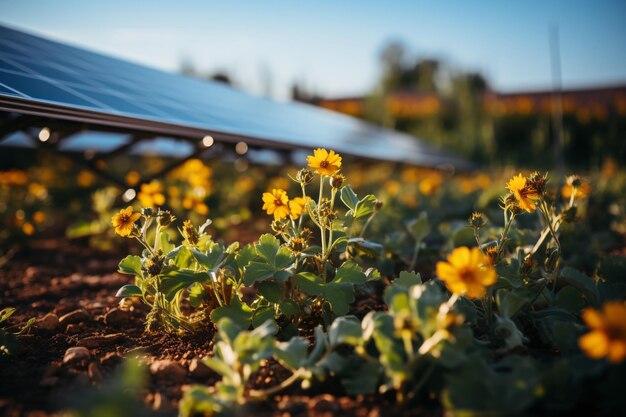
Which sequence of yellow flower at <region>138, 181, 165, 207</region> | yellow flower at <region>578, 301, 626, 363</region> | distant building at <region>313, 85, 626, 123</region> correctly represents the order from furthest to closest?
distant building at <region>313, 85, 626, 123</region> → yellow flower at <region>138, 181, 165, 207</region> → yellow flower at <region>578, 301, 626, 363</region>

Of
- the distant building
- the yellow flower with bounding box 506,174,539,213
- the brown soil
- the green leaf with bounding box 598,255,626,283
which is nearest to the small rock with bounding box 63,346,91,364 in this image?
the brown soil

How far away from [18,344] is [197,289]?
55cm

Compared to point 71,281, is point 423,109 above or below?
above

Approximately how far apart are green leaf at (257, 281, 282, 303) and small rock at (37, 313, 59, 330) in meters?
0.83

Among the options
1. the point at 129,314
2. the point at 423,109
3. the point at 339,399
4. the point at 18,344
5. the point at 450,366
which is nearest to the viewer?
the point at 450,366

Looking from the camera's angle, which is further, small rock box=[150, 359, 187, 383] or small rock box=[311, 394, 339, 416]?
small rock box=[150, 359, 187, 383]

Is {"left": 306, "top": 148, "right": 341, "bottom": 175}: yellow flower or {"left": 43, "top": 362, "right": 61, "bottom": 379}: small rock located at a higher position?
{"left": 306, "top": 148, "right": 341, "bottom": 175}: yellow flower

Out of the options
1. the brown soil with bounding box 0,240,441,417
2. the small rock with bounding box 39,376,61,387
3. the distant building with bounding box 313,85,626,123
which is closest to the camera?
the brown soil with bounding box 0,240,441,417

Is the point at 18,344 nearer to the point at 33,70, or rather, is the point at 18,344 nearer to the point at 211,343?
the point at 211,343

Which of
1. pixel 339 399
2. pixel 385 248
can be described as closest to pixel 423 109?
pixel 385 248

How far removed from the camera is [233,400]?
1047 millimetres

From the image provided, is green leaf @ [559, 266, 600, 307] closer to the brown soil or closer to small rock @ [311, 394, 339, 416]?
the brown soil

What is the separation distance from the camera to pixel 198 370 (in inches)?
49.1

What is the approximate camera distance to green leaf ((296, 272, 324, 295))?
1370 mm
